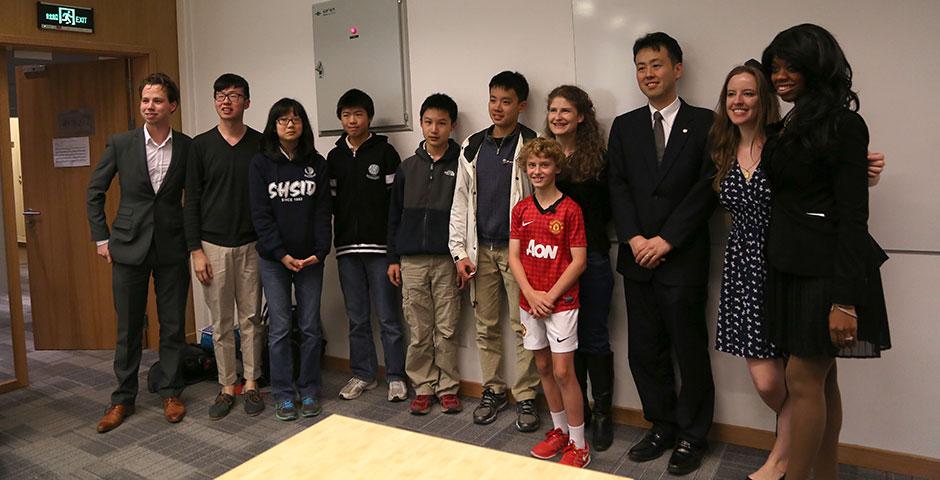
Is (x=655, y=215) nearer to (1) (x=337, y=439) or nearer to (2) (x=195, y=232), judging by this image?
(1) (x=337, y=439)

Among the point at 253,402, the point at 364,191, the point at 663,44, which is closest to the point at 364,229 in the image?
the point at 364,191

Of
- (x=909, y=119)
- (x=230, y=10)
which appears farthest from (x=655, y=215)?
(x=230, y=10)

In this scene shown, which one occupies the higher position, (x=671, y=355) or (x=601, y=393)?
(x=671, y=355)

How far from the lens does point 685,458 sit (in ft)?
8.05


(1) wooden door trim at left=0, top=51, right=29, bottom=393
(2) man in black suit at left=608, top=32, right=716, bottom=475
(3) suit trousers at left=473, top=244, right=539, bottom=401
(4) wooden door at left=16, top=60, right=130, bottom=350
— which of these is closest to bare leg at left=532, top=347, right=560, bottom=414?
(3) suit trousers at left=473, top=244, right=539, bottom=401

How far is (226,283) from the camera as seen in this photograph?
3.20 meters

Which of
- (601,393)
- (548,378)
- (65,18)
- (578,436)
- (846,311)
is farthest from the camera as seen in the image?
(65,18)

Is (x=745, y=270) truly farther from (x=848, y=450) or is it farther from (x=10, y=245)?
(x=10, y=245)

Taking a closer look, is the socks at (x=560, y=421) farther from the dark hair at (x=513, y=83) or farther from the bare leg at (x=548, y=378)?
the dark hair at (x=513, y=83)

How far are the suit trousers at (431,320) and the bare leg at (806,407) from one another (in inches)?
65.2

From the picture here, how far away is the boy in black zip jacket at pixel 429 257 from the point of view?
3.09 m

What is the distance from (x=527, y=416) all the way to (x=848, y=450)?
51.2 inches

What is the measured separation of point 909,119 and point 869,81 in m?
0.19

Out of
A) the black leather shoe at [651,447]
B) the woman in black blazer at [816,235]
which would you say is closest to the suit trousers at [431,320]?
the black leather shoe at [651,447]
